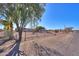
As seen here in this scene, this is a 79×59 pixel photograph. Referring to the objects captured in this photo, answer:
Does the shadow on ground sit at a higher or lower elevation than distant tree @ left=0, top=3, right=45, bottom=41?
lower

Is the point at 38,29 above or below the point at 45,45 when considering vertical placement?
above

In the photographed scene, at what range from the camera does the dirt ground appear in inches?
52.9

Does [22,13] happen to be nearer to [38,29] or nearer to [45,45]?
[38,29]

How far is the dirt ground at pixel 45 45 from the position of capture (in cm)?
134

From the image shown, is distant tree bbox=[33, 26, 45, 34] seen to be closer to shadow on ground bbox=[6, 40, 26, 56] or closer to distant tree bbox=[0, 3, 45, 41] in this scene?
distant tree bbox=[0, 3, 45, 41]

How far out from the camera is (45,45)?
53.4 inches

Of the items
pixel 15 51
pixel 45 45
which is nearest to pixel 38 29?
pixel 45 45

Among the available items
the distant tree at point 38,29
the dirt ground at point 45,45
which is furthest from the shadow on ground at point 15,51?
the distant tree at point 38,29

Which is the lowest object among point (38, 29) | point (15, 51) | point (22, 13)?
point (15, 51)

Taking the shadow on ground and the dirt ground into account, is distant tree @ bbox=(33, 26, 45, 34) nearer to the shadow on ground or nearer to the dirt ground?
the dirt ground

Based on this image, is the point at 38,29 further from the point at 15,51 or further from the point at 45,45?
the point at 15,51

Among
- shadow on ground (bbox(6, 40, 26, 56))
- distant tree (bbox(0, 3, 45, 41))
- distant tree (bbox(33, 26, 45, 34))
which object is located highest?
distant tree (bbox(0, 3, 45, 41))

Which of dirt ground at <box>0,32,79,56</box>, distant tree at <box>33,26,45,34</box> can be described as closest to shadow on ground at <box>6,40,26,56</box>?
dirt ground at <box>0,32,79,56</box>

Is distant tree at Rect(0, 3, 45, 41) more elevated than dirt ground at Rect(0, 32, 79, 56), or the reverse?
distant tree at Rect(0, 3, 45, 41)
